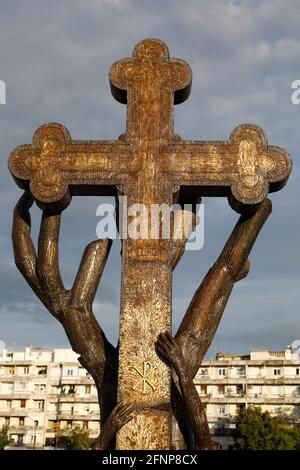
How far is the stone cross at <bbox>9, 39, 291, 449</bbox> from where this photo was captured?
9242 mm

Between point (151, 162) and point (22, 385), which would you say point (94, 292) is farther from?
point (22, 385)

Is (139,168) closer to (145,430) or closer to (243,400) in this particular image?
(145,430)

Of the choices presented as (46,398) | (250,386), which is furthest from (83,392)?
(250,386)

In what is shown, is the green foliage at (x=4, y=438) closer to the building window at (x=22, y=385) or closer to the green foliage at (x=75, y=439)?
the green foliage at (x=75, y=439)

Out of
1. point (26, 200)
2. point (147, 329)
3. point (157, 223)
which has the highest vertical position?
point (26, 200)

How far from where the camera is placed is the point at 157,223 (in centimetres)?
948

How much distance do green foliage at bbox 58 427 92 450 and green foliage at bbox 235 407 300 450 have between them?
47.1 ft

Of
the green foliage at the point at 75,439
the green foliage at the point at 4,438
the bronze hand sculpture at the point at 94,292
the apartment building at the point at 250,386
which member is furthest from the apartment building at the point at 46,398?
the bronze hand sculpture at the point at 94,292

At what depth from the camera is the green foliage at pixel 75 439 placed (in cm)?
6825

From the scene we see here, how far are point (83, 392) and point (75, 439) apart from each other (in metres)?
12.6

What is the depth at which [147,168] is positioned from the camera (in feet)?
32.1

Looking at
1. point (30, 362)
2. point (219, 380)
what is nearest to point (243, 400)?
point (219, 380)
